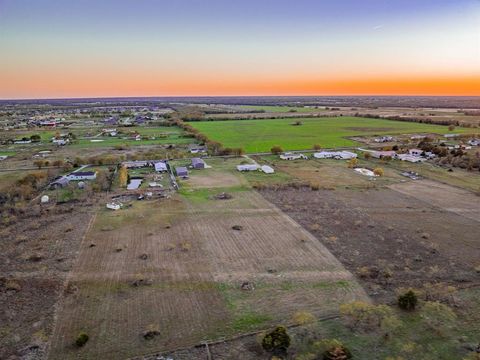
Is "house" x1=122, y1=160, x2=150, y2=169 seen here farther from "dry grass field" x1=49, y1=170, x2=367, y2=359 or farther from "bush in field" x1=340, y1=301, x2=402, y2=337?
"bush in field" x1=340, y1=301, x2=402, y2=337

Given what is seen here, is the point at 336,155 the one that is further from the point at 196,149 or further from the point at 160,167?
the point at 160,167

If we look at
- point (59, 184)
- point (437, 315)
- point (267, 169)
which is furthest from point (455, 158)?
point (59, 184)

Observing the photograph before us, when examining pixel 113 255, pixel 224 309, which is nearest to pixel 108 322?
pixel 224 309

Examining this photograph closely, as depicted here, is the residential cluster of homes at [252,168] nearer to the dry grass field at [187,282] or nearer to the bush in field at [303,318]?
the dry grass field at [187,282]

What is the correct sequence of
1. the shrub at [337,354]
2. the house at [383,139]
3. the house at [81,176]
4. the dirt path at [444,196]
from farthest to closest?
the house at [383,139] < the house at [81,176] < the dirt path at [444,196] < the shrub at [337,354]

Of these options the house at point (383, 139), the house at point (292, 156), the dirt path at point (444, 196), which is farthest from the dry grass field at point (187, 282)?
the house at point (383, 139)

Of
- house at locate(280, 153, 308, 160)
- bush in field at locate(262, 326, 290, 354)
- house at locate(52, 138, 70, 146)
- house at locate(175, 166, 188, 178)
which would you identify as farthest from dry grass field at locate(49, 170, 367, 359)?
house at locate(52, 138, 70, 146)
